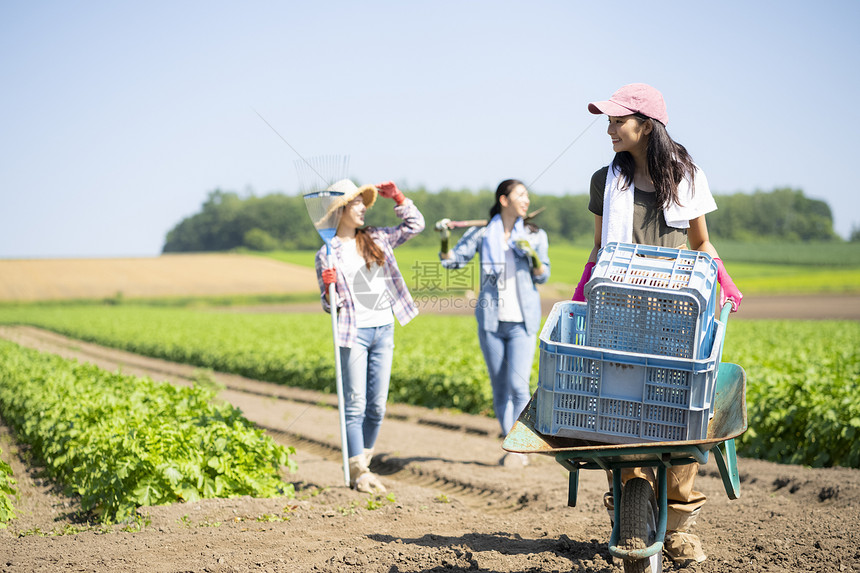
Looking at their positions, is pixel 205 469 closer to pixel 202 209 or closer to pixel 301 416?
pixel 301 416

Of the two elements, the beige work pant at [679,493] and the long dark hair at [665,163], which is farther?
the beige work pant at [679,493]

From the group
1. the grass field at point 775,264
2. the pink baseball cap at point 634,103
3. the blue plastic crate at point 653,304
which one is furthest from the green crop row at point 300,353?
the grass field at point 775,264

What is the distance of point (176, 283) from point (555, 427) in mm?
50787

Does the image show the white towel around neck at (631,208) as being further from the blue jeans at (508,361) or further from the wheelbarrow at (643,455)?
the blue jeans at (508,361)

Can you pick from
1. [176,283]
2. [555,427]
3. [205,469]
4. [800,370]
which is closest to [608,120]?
[555,427]

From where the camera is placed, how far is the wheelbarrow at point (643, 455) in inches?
104

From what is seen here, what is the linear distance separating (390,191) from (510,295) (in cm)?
142

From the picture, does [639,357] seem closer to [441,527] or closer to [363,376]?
[441,527]

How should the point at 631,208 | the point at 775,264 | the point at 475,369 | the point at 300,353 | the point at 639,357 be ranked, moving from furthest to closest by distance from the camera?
the point at 775,264, the point at 300,353, the point at 475,369, the point at 631,208, the point at 639,357

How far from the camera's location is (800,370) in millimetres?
7406

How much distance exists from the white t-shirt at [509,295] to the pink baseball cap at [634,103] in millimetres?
3027

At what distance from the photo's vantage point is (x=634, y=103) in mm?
3080

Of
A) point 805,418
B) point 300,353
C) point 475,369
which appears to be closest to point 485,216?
point 300,353

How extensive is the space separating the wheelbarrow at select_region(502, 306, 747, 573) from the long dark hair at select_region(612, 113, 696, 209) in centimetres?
56
